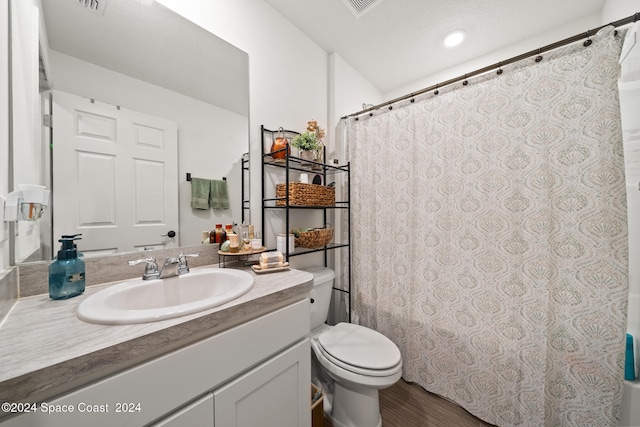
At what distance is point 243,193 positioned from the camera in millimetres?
Result: 1244

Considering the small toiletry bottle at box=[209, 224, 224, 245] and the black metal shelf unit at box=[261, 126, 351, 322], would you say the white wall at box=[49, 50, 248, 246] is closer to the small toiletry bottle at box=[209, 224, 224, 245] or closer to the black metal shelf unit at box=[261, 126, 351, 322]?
the small toiletry bottle at box=[209, 224, 224, 245]

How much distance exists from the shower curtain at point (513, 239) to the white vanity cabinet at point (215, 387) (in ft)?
2.89

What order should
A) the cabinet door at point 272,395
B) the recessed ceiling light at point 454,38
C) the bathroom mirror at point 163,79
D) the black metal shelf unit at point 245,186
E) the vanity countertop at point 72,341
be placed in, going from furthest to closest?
the recessed ceiling light at point 454,38 < the black metal shelf unit at point 245,186 < the bathroom mirror at point 163,79 < the cabinet door at point 272,395 < the vanity countertop at point 72,341

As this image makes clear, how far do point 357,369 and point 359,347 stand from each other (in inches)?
6.0

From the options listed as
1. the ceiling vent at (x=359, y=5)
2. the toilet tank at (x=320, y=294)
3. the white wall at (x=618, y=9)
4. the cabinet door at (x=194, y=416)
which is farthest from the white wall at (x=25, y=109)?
the white wall at (x=618, y=9)

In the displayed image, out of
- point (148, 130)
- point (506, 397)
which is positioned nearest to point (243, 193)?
point (148, 130)

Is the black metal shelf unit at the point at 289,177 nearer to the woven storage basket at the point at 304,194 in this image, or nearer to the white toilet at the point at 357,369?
the woven storage basket at the point at 304,194

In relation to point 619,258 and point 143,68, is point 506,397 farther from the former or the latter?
point 143,68

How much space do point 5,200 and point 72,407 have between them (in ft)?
1.86

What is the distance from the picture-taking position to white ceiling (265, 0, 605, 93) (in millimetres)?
1309

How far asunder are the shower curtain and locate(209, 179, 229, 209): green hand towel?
1.01 metres

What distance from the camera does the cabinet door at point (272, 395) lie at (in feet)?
2.11

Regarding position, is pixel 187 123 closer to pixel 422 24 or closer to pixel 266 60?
pixel 266 60

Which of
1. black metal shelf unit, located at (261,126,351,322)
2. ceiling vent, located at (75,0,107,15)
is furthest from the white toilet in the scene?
ceiling vent, located at (75,0,107,15)
